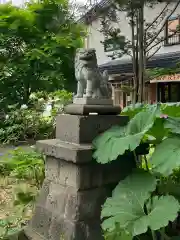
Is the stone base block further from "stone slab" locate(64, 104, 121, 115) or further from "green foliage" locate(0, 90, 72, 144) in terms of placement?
"green foliage" locate(0, 90, 72, 144)

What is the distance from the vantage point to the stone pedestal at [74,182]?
2.41m

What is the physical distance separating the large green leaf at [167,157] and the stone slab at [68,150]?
1.81 feet

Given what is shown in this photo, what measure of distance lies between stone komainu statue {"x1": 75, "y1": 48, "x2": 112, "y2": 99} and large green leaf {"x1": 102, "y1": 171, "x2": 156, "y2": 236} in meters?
0.83

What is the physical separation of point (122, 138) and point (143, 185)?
1.11ft

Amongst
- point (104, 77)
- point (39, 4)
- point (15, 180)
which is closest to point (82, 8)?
point (39, 4)

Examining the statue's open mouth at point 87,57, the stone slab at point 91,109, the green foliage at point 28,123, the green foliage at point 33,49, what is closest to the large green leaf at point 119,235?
the stone slab at point 91,109

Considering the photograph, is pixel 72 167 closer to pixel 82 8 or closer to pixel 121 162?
pixel 121 162

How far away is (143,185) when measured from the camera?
2.12 metres

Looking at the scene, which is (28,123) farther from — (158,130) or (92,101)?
(158,130)

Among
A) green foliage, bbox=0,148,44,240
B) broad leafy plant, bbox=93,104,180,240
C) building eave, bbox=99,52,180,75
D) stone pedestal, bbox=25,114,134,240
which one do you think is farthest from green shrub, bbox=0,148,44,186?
building eave, bbox=99,52,180,75

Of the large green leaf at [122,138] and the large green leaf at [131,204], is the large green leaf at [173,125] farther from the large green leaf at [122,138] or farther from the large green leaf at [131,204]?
the large green leaf at [131,204]

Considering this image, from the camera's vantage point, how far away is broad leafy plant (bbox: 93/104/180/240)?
72.1 inches

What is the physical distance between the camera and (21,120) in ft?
27.6

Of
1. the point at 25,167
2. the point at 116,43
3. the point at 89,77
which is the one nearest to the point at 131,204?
the point at 89,77
